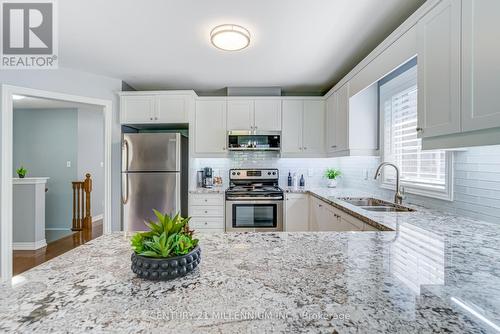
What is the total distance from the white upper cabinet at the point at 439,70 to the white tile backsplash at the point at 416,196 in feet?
1.10

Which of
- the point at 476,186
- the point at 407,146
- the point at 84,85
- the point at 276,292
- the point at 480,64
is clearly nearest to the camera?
the point at 276,292

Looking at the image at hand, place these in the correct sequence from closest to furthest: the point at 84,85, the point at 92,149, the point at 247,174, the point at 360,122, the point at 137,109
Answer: the point at 360,122, the point at 84,85, the point at 137,109, the point at 247,174, the point at 92,149

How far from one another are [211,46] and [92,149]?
4.20 metres

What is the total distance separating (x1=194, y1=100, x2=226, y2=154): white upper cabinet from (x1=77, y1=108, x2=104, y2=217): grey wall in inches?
111

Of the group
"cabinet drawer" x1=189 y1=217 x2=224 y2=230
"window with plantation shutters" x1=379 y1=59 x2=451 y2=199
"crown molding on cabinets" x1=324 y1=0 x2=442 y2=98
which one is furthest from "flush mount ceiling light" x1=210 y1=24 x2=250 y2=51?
"cabinet drawer" x1=189 y1=217 x2=224 y2=230

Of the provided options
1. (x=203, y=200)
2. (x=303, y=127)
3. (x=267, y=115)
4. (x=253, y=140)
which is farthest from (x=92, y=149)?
(x=303, y=127)

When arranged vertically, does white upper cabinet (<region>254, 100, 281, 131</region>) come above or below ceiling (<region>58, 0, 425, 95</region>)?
below

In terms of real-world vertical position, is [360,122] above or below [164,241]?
above

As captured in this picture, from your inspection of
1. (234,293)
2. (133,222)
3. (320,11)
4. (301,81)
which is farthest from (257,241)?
(301,81)

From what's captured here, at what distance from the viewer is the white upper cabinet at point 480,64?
1.02 m

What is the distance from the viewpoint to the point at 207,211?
322 centimetres

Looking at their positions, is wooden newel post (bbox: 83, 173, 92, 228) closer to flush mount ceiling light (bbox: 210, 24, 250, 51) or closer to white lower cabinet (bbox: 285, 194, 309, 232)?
white lower cabinet (bbox: 285, 194, 309, 232)

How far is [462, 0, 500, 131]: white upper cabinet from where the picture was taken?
1018 millimetres

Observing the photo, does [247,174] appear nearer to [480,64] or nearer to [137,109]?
[137,109]
